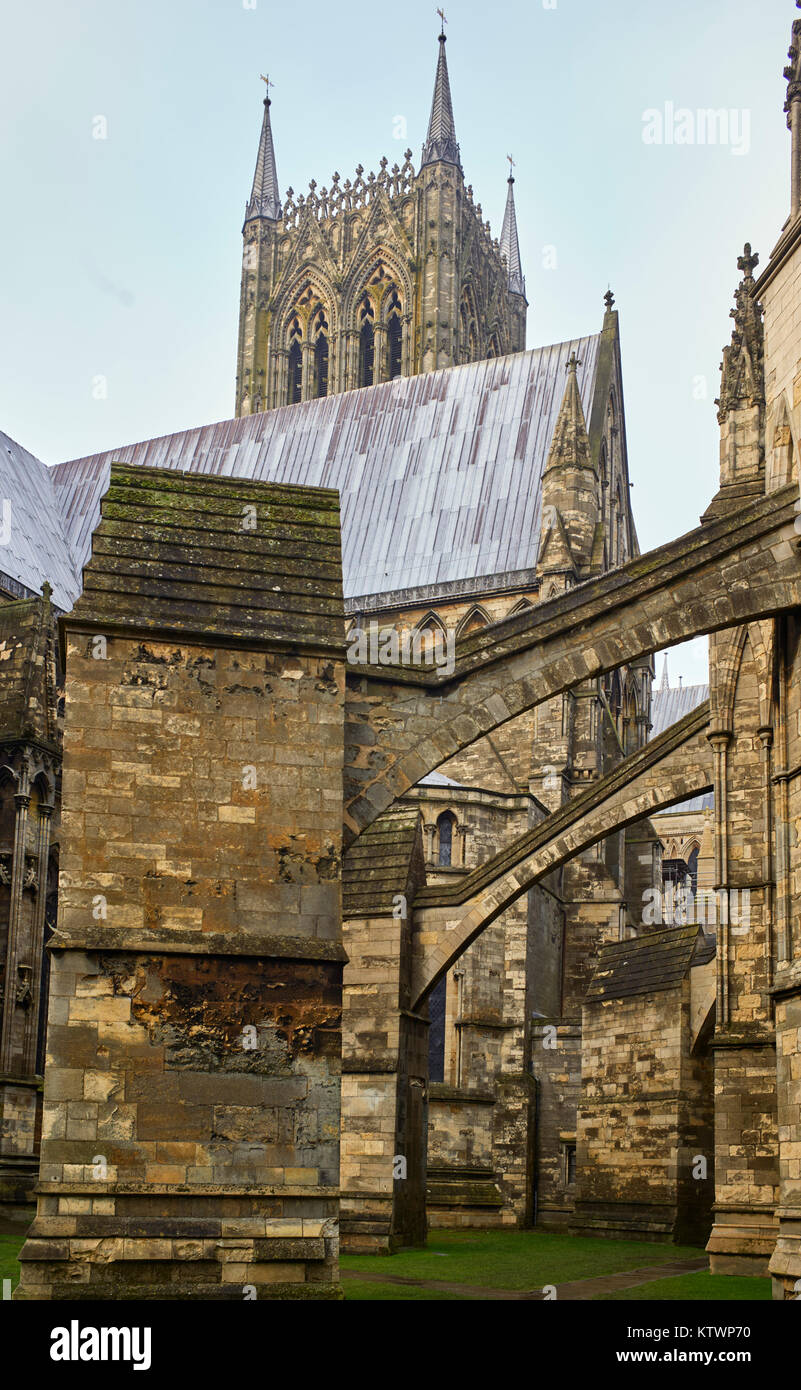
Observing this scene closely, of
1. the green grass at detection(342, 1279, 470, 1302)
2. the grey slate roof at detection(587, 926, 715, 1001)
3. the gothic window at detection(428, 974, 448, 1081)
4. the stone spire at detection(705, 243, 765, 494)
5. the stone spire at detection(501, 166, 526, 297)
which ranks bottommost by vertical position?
the green grass at detection(342, 1279, 470, 1302)

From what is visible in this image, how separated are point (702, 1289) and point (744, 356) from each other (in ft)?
36.7

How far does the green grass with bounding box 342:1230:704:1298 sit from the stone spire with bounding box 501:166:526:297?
146 ft

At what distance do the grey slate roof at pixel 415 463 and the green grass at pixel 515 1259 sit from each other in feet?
59.3

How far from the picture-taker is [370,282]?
55844 mm

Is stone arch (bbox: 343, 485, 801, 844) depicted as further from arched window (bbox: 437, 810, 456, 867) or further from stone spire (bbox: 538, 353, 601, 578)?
stone spire (bbox: 538, 353, 601, 578)

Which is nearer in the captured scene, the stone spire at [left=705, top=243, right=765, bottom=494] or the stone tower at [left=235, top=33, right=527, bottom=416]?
the stone spire at [left=705, top=243, right=765, bottom=494]

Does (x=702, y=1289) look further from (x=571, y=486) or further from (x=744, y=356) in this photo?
(x=571, y=486)

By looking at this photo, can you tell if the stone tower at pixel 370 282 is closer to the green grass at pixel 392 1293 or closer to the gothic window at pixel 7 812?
the gothic window at pixel 7 812

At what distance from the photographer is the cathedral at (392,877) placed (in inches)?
434

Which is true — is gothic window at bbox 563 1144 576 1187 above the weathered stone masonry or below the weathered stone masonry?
below

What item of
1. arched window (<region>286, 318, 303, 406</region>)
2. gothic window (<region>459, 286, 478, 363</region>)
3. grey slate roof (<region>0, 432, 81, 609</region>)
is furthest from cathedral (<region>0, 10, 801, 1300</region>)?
arched window (<region>286, 318, 303, 406</region>)

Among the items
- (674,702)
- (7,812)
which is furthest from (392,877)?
(674,702)

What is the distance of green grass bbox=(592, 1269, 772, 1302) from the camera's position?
43.4 ft
